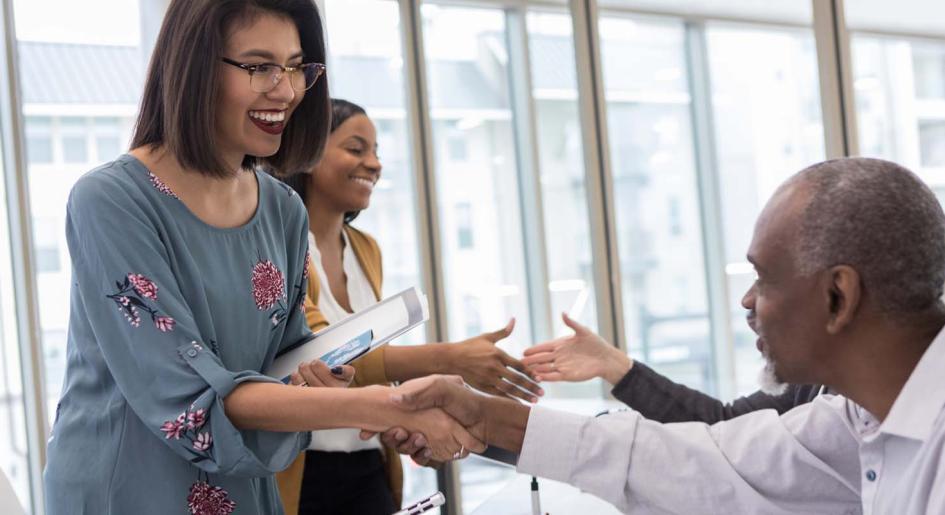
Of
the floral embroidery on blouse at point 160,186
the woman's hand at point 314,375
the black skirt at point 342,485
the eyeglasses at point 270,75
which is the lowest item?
the black skirt at point 342,485

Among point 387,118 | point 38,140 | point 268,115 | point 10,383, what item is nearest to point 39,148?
point 38,140

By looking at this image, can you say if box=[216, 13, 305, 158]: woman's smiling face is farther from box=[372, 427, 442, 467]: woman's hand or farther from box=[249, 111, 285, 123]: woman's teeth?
box=[372, 427, 442, 467]: woman's hand

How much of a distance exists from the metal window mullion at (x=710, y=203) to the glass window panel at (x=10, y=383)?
3277mm

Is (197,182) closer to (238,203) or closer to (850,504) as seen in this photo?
(238,203)

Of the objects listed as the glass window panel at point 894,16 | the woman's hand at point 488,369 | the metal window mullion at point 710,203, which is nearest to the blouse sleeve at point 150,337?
the woman's hand at point 488,369

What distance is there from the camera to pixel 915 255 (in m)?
1.18

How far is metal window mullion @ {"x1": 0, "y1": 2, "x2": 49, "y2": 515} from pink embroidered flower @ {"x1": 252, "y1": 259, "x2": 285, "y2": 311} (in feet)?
9.27

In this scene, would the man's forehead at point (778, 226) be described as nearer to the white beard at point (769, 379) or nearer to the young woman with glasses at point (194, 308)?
the white beard at point (769, 379)

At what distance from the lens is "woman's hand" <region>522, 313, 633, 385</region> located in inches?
90.5

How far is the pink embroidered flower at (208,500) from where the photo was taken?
1.40 metres

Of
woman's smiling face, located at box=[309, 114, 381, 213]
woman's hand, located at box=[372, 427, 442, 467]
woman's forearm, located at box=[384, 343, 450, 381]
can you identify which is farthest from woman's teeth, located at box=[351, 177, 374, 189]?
woman's hand, located at box=[372, 427, 442, 467]

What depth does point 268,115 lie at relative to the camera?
1588 millimetres

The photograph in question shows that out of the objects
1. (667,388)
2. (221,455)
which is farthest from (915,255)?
(667,388)

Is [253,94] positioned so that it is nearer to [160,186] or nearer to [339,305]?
[160,186]
